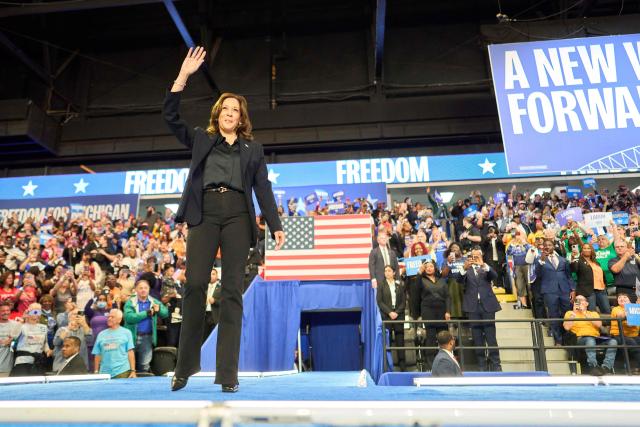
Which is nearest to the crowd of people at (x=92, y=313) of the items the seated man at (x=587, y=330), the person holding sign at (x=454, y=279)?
the person holding sign at (x=454, y=279)

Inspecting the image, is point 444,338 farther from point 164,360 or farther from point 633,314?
point 164,360

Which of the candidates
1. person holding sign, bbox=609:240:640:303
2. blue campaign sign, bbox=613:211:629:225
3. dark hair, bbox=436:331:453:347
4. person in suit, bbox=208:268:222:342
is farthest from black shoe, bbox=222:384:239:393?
blue campaign sign, bbox=613:211:629:225

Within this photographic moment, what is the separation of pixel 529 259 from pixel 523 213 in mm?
3449

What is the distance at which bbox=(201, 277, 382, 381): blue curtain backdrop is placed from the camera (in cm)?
812

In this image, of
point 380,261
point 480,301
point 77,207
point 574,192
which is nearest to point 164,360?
point 380,261

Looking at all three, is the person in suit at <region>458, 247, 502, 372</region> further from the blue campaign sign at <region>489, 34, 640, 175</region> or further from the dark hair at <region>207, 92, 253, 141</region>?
the dark hair at <region>207, 92, 253, 141</region>

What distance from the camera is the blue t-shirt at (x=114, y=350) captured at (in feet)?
19.8

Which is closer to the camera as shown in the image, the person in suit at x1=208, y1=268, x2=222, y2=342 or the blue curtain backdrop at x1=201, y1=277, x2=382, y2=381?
the person in suit at x1=208, y1=268, x2=222, y2=342

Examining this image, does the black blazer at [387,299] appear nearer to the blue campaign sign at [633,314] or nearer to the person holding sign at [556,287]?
the person holding sign at [556,287]

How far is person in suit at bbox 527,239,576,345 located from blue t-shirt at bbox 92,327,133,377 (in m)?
5.55

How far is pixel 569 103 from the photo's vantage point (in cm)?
1095

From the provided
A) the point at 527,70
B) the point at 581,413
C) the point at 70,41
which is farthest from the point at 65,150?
the point at 581,413

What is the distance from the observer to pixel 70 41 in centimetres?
1909

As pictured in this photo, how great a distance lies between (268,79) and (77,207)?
7577 mm
